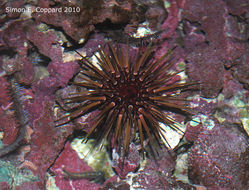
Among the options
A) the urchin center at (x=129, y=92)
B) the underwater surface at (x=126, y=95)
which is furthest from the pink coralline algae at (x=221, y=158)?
the urchin center at (x=129, y=92)

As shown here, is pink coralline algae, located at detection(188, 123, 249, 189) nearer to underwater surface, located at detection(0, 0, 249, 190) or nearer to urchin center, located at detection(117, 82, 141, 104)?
underwater surface, located at detection(0, 0, 249, 190)

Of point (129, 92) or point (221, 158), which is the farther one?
point (221, 158)

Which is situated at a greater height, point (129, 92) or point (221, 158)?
point (129, 92)

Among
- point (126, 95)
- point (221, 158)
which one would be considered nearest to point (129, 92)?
point (126, 95)

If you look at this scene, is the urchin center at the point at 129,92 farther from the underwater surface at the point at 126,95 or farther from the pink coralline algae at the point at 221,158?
the pink coralline algae at the point at 221,158

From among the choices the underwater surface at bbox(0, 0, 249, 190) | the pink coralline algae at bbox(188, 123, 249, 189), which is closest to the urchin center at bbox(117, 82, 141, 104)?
the underwater surface at bbox(0, 0, 249, 190)

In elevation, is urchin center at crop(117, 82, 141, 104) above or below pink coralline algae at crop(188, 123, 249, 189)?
above

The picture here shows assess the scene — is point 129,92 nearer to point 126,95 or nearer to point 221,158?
point 126,95

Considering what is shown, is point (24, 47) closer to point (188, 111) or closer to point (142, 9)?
point (142, 9)
